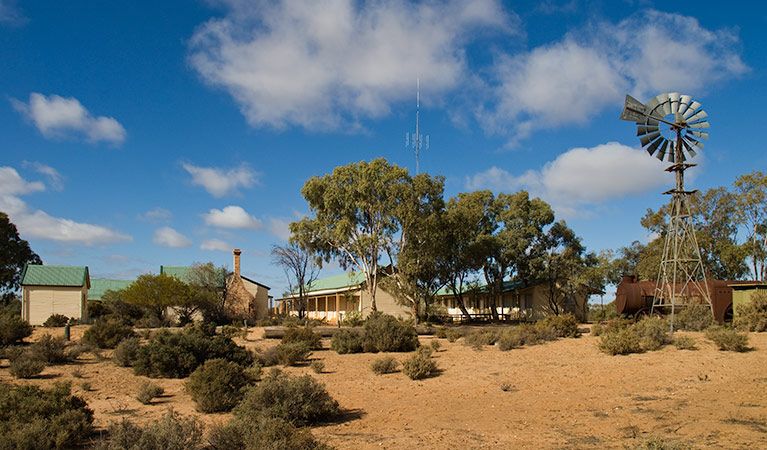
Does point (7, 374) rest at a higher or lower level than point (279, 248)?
lower

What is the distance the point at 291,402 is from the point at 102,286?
134 feet

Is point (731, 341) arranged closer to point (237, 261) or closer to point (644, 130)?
point (644, 130)

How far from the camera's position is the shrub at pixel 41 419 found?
25.0 feet

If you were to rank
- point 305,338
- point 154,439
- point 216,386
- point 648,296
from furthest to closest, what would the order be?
point 648,296, point 305,338, point 216,386, point 154,439

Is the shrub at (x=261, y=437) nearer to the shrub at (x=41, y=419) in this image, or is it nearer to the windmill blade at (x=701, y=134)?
the shrub at (x=41, y=419)

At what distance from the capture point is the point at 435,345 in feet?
68.3

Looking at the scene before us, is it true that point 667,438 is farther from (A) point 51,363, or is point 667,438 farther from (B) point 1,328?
(B) point 1,328

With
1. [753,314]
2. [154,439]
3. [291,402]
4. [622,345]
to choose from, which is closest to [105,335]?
[291,402]

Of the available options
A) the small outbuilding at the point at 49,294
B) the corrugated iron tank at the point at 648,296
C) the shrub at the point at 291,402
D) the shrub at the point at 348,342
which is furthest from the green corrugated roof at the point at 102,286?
the shrub at the point at 291,402

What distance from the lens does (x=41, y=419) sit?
8.34 m

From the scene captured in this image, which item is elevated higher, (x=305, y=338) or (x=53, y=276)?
(x=53, y=276)

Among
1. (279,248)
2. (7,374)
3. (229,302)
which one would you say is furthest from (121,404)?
(279,248)

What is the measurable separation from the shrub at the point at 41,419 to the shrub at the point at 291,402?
→ 261 cm

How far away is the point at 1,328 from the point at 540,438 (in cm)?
2145
